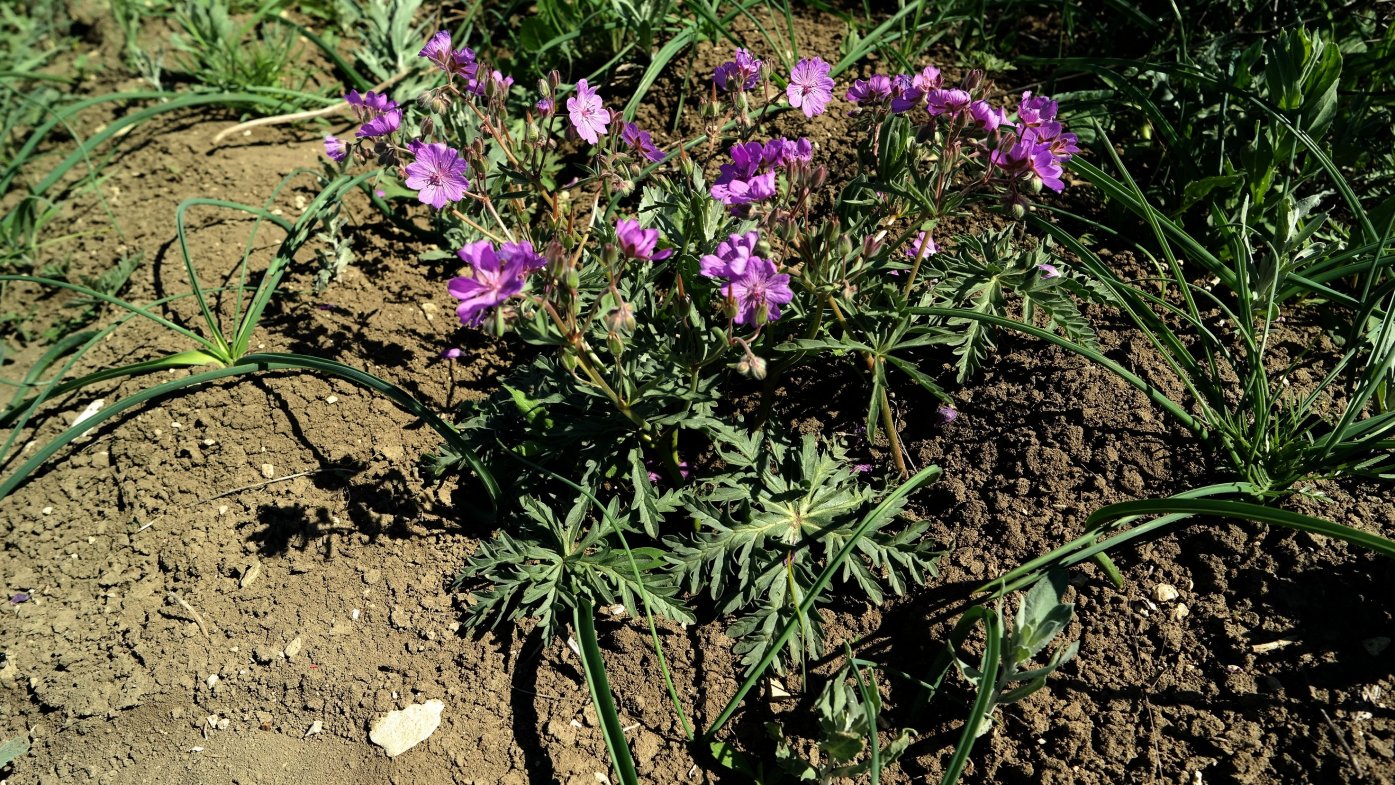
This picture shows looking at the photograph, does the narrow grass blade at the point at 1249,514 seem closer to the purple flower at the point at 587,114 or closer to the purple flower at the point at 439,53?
the purple flower at the point at 587,114

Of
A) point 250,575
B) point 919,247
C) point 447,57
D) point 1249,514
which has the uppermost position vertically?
point 447,57

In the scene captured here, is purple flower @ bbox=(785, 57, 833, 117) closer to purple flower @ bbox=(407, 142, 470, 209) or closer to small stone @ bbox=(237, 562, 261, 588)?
purple flower @ bbox=(407, 142, 470, 209)

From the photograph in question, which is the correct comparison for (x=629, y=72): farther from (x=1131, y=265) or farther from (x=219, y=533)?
(x=219, y=533)

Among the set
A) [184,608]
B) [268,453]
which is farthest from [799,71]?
[184,608]

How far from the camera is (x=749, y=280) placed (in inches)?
76.0

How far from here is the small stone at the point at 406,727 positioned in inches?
85.7

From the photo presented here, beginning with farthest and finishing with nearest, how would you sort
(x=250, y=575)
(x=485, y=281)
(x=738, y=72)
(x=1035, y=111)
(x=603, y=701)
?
(x=250, y=575) < (x=738, y=72) < (x=1035, y=111) < (x=603, y=701) < (x=485, y=281)

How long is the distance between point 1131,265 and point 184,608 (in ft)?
9.28

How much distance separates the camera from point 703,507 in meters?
2.25

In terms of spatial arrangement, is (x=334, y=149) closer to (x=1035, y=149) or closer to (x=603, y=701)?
(x=603, y=701)

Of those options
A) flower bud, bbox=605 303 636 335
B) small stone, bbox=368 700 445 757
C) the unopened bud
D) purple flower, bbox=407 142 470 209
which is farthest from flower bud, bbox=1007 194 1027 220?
small stone, bbox=368 700 445 757

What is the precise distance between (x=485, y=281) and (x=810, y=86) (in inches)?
43.6

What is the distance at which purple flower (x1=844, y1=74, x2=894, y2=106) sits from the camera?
87.5 inches

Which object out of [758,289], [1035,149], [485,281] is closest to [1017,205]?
[1035,149]
